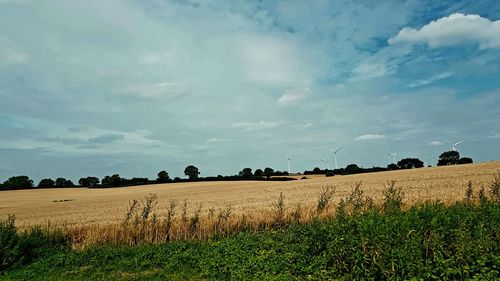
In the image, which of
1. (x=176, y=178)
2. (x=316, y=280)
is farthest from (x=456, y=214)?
(x=176, y=178)

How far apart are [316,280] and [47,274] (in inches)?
388

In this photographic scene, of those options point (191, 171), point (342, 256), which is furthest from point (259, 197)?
point (191, 171)

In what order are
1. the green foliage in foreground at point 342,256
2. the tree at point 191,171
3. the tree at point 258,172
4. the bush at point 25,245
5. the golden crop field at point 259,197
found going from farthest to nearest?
the tree at point 191,171 → the tree at point 258,172 → the golden crop field at point 259,197 → the bush at point 25,245 → the green foliage in foreground at point 342,256

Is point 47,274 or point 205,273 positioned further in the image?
point 47,274

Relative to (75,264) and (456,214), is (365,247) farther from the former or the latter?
(75,264)

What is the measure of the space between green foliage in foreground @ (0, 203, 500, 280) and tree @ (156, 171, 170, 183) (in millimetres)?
104801

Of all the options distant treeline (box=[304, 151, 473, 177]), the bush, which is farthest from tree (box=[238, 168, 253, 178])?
the bush

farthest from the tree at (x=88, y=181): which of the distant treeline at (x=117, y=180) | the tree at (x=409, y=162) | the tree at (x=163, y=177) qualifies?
the tree at (x=409, y=162)

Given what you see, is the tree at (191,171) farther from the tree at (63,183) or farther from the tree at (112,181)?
the tree at (63,183)

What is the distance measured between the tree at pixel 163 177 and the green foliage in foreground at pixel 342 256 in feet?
344

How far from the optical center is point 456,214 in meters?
10.7

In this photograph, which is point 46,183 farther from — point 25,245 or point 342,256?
point 342,256

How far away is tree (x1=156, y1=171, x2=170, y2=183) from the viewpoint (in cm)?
11900

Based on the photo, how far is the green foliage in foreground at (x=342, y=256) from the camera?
821 cm
